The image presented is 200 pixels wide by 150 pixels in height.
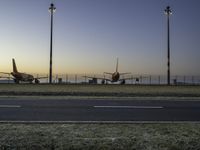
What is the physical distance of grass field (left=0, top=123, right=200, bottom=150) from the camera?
7.37m

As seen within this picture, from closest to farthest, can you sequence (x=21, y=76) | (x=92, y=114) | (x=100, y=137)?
(x=100, y=137)
(x=92, y=114)
(x=21, y=76)

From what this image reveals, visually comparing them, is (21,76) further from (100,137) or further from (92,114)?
(100,137)

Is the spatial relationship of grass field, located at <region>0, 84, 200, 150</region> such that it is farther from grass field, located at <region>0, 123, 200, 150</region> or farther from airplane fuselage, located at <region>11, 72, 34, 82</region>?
airplane fuselage, located at <region>11, 72, 34, 82</region>

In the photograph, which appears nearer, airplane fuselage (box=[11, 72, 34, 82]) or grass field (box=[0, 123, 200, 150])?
grass field (box=[0, 123, 200, 150])

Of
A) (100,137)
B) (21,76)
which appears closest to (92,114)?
(100,137)

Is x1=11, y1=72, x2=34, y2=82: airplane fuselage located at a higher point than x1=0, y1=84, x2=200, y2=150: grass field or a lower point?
higher

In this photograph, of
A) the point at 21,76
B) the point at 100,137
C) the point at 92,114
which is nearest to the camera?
the point at 100,137

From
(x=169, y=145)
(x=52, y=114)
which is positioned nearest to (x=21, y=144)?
(x=169, y=145)

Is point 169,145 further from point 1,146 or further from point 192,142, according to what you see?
point 1,146

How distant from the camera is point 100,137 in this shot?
8.12 metres

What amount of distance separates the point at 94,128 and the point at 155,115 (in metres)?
4.37

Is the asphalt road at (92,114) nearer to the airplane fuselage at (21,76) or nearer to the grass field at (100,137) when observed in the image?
the grass field at (100,137)

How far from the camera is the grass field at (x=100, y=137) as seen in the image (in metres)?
7.37

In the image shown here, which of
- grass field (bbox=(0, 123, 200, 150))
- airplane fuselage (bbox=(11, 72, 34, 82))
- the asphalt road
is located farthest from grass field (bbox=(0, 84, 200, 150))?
airplane fuselage (bbox=(11, 72, 34, 82))
